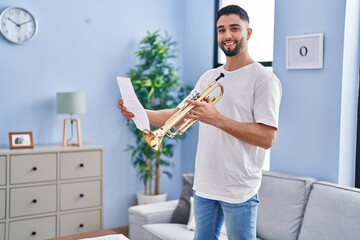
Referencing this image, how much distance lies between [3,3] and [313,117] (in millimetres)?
2498

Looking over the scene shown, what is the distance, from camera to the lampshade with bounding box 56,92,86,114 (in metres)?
3.69

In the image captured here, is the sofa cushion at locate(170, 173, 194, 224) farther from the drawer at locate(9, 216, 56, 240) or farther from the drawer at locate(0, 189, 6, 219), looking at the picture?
the drawer at locate(0, 189, 6, 219)

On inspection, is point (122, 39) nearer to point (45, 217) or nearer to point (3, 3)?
point (3, 3)

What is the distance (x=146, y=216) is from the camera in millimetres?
3299

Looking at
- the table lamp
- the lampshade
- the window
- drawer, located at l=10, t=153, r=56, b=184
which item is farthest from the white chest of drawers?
the window

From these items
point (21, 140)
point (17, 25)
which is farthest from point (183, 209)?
point (17, 25)

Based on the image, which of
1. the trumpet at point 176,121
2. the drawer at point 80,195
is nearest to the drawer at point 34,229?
the drawer at point 80,195

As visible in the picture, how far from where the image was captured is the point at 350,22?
2.94 meters

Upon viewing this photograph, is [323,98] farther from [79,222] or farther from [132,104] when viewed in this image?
[79,222]

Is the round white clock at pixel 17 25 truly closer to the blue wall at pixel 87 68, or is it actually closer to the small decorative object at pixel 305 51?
the blue wall at pixel 87 68

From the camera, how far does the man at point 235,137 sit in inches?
76.9

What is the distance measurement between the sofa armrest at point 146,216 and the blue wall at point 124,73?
0.86 m

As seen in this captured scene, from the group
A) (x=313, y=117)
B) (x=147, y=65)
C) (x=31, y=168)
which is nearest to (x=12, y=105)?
(x=31, y=168)

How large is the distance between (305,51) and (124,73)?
5.81 ft
